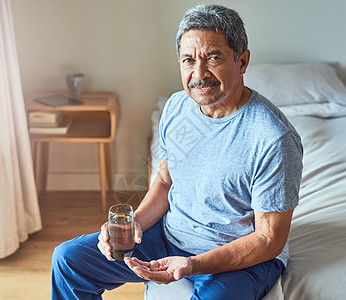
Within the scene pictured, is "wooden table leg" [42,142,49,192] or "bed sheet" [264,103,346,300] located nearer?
"bed sheet" [264,103,346,300]

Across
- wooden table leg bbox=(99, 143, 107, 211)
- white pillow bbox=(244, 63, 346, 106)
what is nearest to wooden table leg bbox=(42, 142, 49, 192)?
wooden table leg bbox=(99, 143, 107, 211)

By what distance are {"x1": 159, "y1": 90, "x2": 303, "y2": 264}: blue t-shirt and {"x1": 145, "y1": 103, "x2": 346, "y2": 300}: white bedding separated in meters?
0.10

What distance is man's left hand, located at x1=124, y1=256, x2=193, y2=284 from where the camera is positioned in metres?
1.30

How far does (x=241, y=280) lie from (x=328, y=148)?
1.08 metres

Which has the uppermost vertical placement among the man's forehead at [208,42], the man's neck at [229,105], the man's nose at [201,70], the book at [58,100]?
the man's forehead at [208,42]

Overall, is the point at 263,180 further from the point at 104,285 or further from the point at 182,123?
the point at 104,285

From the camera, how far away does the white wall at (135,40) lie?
2861 millimetres

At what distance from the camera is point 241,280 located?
52.7 inches

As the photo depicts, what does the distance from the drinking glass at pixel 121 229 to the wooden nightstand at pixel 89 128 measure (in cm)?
140

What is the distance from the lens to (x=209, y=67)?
56.2 inches

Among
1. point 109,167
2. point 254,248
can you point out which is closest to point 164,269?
point 254,248

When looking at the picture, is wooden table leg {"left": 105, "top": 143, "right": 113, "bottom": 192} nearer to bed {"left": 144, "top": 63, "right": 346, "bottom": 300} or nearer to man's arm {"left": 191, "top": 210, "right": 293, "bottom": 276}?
bed {"left": 144, "top": 63, "right": 346, "bottom": 300}

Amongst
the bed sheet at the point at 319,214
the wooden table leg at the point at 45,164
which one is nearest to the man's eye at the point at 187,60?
the bed sheet at the point at 319,214

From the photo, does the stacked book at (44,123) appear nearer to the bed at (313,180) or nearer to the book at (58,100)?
the book at (58,100)
